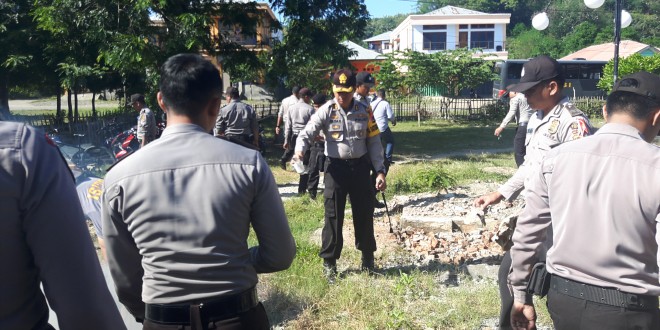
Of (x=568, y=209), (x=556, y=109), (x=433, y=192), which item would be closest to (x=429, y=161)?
(x=433, y=192)

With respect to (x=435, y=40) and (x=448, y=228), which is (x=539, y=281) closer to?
(x=448, y=228)

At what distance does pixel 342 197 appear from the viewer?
592 centimetres

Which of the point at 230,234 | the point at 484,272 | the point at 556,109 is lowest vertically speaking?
the point at 484,272

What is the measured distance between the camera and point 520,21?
259 ft

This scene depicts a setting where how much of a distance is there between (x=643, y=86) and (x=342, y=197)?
136 inches

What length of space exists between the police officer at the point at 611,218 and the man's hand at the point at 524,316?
279 mm

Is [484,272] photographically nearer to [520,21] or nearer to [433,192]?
[433,192]

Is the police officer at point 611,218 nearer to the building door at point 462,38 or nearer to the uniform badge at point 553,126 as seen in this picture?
the uniform badge at point 553,126

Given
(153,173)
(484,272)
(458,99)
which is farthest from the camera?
(458,99)

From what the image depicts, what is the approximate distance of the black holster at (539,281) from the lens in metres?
2.95

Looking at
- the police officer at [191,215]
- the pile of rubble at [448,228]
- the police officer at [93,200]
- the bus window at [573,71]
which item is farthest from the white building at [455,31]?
the police officer at [191,215]

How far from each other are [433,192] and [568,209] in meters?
7.44

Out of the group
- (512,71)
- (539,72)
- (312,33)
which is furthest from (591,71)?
(539,72)

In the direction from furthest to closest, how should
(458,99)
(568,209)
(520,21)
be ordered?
(520,21) < (458,99) < (568,209)
